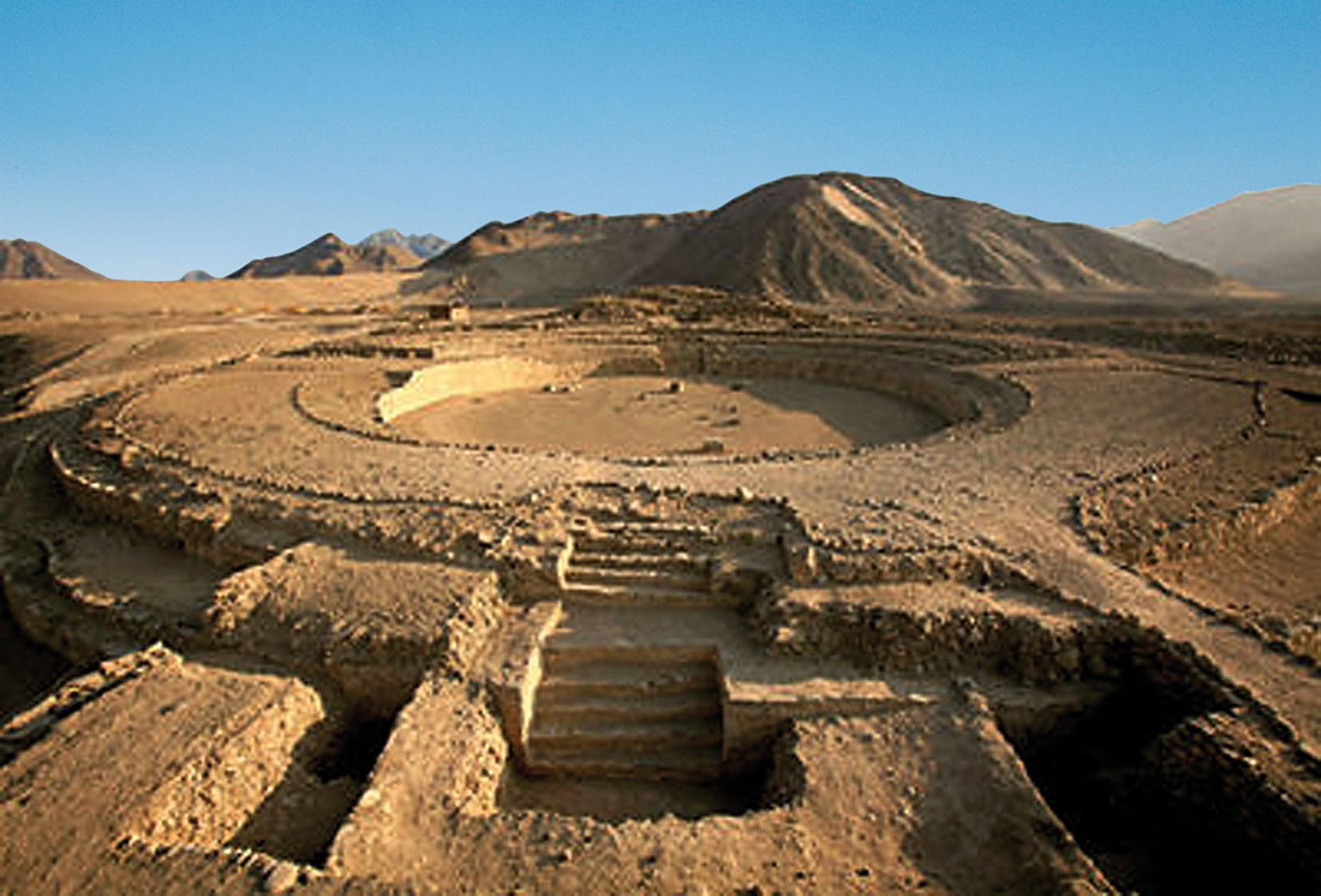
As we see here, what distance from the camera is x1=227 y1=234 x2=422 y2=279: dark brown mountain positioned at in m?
73.8

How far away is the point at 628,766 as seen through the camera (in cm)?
516

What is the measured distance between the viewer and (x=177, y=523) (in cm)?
743

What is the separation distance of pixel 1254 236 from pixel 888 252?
315 feet

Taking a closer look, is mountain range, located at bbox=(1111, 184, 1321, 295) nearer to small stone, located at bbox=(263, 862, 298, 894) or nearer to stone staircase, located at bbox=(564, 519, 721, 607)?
stone staircase, located at bbox=(564, 519, 721, 607)

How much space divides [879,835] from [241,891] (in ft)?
11.6

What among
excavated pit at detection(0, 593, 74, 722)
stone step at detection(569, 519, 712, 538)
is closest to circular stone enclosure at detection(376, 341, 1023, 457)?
stone step at detection(569, 519, 712, 538)

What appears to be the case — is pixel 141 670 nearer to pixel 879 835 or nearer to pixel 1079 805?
pixel 879 835

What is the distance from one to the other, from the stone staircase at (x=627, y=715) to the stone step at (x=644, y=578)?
75 cm

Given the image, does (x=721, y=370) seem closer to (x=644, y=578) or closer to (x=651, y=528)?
(x=651, y=528)

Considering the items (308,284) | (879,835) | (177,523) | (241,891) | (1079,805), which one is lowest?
(1079,805)

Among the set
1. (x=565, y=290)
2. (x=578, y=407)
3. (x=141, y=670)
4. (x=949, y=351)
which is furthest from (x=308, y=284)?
(x=141, y=670)

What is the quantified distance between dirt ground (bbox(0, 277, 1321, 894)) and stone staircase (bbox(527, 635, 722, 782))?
29mm

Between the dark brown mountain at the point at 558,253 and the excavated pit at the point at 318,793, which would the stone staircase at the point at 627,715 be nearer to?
the excavated pit at the point at 318,793

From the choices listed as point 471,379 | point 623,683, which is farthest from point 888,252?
point 623,683
